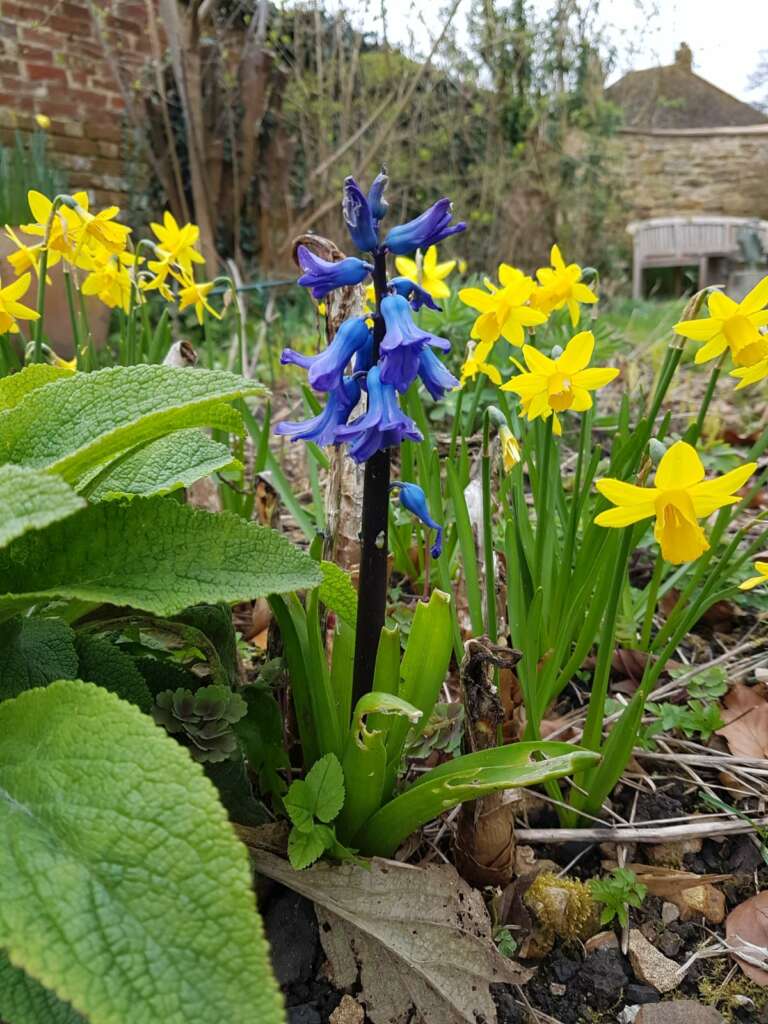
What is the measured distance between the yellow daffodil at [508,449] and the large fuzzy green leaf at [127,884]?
27.4 inches

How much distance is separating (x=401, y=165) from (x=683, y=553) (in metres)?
7.57

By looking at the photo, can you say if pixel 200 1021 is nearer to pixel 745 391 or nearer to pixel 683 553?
pixel 683 553

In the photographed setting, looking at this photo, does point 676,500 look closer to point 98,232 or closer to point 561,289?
point 561,289

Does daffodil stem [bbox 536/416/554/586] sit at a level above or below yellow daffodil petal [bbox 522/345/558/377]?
below

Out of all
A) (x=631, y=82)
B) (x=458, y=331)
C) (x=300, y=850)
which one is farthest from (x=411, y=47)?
(x=631, y=82)

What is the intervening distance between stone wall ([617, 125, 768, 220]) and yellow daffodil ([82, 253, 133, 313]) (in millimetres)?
12232

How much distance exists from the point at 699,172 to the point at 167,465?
14601mm

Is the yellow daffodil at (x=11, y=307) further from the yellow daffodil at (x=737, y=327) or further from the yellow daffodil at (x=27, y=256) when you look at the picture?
the yellow daffodil at (x=737, y=327)

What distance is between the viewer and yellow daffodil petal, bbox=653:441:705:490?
2.89 ft

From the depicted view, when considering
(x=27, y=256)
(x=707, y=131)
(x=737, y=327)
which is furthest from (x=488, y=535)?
(x=707, y=131)

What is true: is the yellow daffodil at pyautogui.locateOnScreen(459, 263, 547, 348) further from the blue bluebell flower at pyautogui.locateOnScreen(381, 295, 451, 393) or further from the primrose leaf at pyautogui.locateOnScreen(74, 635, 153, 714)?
the primrose leaf at pyautogui.locateOnScreen(74, 635, 153, 714)

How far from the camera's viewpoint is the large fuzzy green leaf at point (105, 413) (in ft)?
2.46

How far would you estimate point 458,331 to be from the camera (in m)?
3.39

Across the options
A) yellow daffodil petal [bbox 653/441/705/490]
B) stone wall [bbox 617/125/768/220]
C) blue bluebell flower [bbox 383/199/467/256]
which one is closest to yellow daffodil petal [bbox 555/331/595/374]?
yellow daffodil petal [bbox 653/441/705/490]
